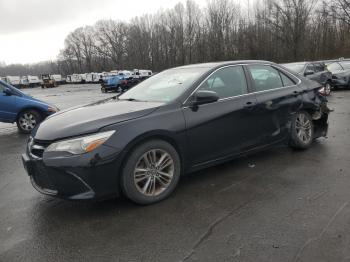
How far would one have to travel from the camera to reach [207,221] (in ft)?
11.2

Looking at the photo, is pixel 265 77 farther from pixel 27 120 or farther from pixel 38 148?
pixel 27 120

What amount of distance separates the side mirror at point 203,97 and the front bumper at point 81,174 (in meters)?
1.26

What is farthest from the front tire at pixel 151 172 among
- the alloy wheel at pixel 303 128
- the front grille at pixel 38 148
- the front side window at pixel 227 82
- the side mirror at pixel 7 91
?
the side mirror at pixel 7 91

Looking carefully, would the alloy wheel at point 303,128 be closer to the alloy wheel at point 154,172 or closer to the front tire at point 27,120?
the alloy wheel at point 154,172

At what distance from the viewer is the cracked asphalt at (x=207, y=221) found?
9.52ft

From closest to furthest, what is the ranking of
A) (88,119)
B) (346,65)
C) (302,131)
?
1. (88,119)
2. (302,131)
3. (346,65)

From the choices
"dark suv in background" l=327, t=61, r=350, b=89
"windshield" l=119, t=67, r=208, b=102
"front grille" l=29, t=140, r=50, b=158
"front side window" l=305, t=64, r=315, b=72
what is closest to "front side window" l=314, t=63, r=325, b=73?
"front side window" l=305, t=64, r=315, b=72

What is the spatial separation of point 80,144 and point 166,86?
5.54 ft

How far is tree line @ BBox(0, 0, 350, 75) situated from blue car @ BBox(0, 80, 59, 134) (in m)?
41.6

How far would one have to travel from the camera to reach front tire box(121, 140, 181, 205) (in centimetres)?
369

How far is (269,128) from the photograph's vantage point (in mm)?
5074

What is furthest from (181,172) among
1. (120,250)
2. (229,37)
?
(229,37)

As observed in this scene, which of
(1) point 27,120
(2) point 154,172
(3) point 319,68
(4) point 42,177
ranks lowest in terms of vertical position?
(2) point 154,172

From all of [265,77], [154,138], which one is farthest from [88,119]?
[265,77]
